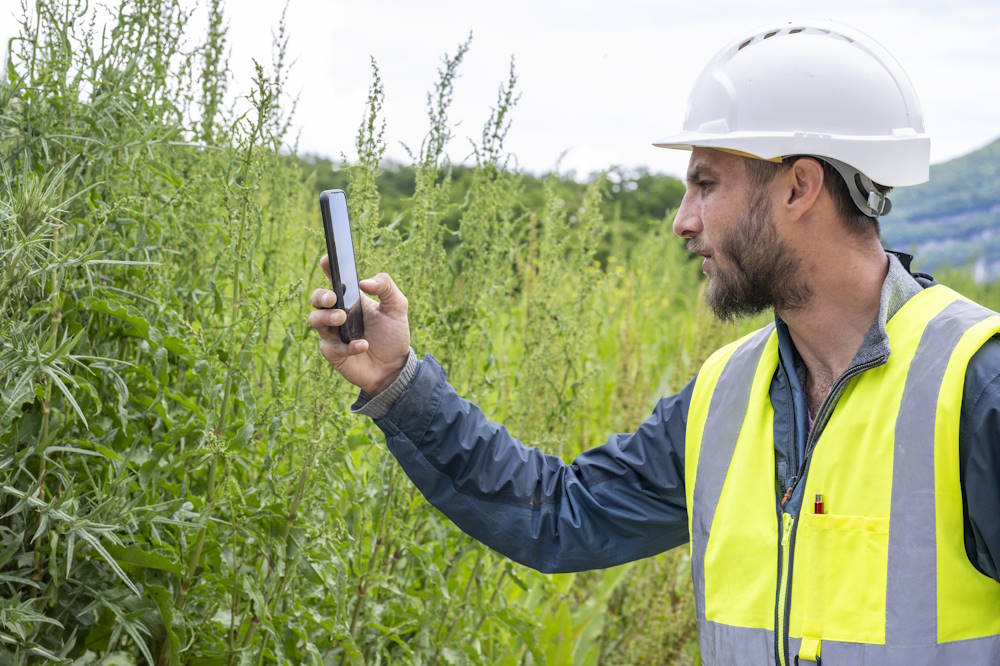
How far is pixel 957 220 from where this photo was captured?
476 inches

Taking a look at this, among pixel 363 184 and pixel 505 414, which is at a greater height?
pixel 363 184

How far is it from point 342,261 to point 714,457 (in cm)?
91

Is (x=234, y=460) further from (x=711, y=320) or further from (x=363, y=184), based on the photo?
(x=711, y=320)

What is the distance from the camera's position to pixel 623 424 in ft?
16.1

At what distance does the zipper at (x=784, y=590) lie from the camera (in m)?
2.07

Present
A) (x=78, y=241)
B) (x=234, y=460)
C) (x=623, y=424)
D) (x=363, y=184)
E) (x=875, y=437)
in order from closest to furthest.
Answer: (x=875, y=437) < (x=78, y=241) < (x=234, y=460) < (x=363, y=184) < (x=623, y=424)

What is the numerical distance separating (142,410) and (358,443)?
624 mm

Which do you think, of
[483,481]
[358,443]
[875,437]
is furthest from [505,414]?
[875,437]

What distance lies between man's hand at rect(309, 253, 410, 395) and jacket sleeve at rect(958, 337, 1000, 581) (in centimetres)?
115

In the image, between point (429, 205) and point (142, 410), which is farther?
point (429, 205)

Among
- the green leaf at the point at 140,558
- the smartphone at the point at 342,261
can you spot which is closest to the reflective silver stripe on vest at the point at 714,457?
the smartphone at the point at 342,261

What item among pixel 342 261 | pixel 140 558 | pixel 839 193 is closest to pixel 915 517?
pixel 839 193

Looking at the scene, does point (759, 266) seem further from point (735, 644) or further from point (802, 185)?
point (735, 644)

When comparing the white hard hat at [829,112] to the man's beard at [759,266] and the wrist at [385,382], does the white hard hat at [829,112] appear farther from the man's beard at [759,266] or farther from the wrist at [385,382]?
the wrist at [385,382]
